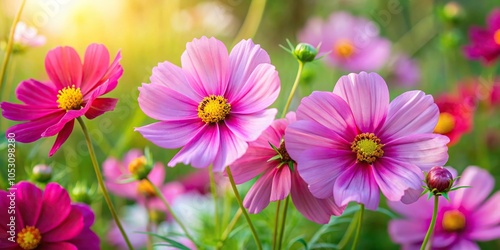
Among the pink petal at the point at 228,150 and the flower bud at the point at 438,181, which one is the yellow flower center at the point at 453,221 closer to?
the flower bud at the point at 438,181

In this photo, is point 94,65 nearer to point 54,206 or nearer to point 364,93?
point 54,206

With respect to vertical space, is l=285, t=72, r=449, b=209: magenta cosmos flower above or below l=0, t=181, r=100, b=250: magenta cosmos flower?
above

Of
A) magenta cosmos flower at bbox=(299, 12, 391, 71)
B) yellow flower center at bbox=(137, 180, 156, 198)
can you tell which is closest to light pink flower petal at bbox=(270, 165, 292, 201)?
yellow flower center at bbox=(137, 180, 156, 198)

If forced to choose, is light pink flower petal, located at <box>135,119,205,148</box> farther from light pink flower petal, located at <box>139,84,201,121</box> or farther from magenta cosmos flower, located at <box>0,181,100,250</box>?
magenta cosmos flower, located at <box>0,181,100,250</box>

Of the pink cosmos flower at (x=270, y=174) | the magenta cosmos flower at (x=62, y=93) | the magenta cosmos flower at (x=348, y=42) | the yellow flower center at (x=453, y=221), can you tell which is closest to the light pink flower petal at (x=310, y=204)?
the pink cosmos flower at (x=270, y=174)

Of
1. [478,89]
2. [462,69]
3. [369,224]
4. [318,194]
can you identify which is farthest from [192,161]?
[462,69]

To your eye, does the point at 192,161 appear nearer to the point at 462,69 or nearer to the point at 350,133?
the point at 350,133
